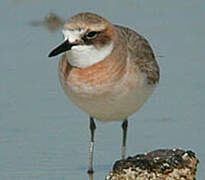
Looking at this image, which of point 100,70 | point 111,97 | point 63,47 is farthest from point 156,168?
point 63,47

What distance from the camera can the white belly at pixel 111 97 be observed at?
9523 mm

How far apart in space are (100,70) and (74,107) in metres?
2.03

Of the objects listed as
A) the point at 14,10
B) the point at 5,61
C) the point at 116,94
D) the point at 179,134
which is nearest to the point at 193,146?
the point at 179,134

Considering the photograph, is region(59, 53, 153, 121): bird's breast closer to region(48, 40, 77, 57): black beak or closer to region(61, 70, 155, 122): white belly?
region(61, 70, 155, 122): white belly

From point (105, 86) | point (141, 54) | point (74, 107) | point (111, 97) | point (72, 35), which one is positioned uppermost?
point (72, 35)

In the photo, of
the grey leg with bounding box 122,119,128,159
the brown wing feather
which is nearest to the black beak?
the brown wing feather

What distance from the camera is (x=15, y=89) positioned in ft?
38.9

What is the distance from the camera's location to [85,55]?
368 inches

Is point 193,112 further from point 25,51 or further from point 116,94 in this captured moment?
point 25,51

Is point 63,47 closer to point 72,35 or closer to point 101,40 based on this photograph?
point 72,35

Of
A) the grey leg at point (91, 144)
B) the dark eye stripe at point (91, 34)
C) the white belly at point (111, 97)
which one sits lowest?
the grey leg at point (91, 144)

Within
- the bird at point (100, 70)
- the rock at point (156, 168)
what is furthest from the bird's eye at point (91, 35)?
the rock at point (156, 168)

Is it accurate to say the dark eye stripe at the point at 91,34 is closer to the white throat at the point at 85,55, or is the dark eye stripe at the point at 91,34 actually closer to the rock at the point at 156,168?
the white throat at the point at 85,55

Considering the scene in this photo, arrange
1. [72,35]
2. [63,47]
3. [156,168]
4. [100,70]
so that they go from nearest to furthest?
[156,168]
[63,47]
[72,35]
[100,70]
